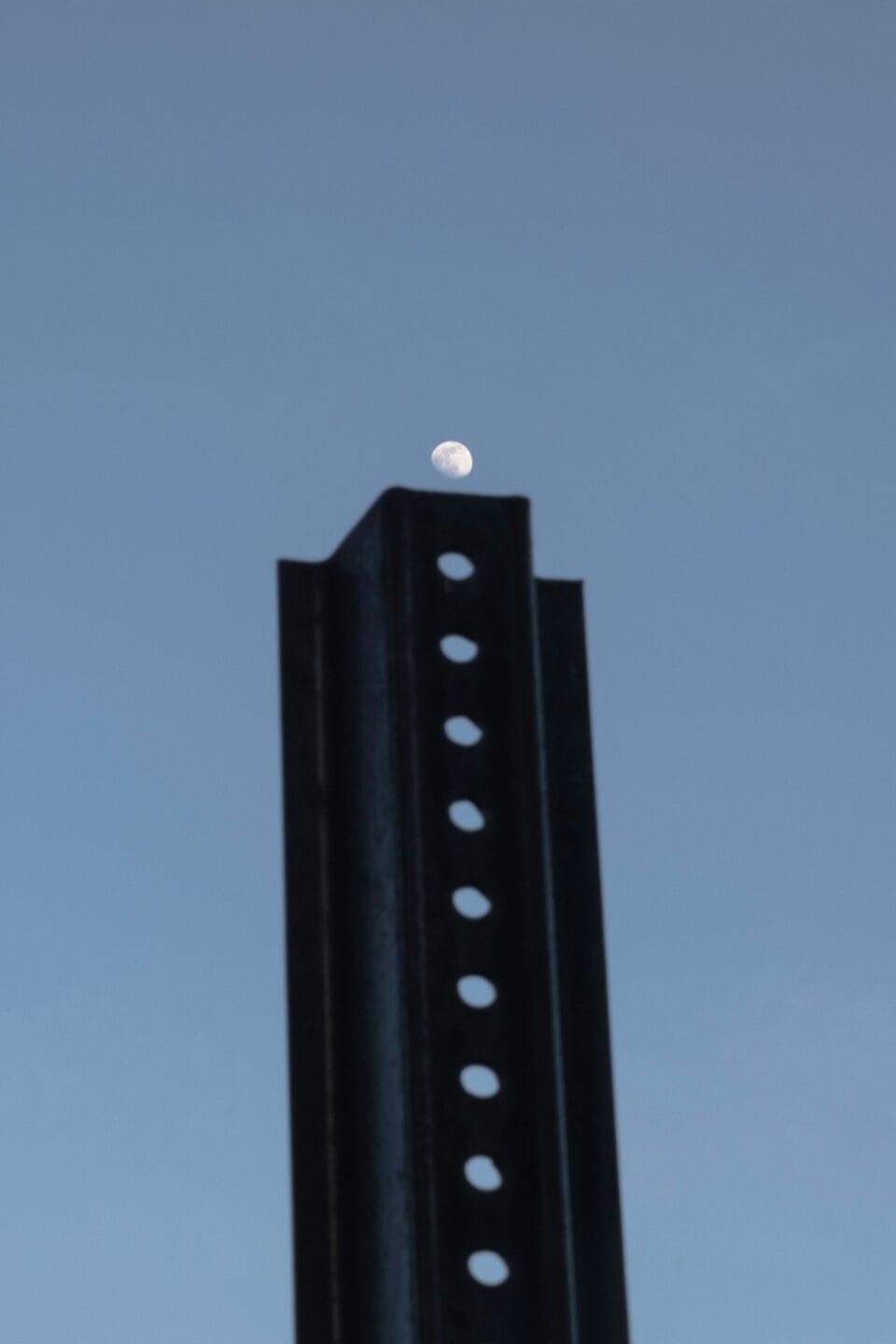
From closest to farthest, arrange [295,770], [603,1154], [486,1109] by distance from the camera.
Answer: [486,1109]
[603,1154]
[295,770]

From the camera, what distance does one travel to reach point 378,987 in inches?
230

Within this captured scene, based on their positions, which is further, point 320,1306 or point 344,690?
point 344,690

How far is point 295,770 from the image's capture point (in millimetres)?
6367

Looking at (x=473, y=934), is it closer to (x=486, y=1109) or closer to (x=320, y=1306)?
(x=486, y=1109)

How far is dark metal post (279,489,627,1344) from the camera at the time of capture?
5.41 m

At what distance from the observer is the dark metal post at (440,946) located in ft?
17.8

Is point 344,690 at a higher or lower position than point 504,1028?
higher

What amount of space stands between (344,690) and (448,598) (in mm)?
503

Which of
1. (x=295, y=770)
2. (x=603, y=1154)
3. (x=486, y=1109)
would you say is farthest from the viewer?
(x=295, y=770)

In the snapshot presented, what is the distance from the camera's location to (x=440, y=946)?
5.62 metres

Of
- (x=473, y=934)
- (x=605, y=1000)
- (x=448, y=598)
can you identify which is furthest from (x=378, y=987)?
(x=448, y=598)

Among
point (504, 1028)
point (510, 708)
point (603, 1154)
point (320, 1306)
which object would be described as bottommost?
point (320, 1306)

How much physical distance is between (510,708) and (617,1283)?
1.62m

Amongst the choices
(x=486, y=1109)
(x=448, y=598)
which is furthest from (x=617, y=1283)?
(x=448, y=598)
